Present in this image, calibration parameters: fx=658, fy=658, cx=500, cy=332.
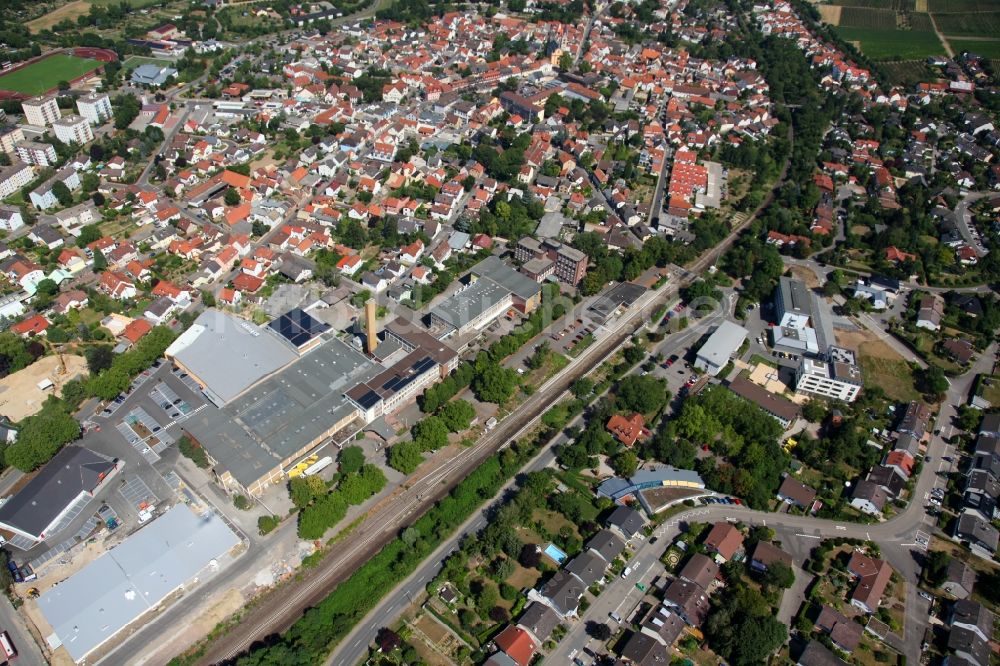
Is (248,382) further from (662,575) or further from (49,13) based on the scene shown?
(49,13)

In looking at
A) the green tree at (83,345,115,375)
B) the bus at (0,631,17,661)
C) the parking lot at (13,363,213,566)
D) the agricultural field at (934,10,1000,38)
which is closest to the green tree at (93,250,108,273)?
the green tree at (83,345,115,375)

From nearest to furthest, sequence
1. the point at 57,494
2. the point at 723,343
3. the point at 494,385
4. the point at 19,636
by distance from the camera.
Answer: the point at 19,636, the point at 57,494, the point at 494,385, the point at 723,343

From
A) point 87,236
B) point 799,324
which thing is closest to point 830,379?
point 799,324

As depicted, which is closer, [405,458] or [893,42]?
[405,458]

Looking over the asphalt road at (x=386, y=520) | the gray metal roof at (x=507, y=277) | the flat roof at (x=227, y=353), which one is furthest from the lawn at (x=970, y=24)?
the flat roof at (x=227, y=353)

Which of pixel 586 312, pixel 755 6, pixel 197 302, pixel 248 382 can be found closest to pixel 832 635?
pixel 586 312

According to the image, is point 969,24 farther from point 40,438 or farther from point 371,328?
point 40,438
